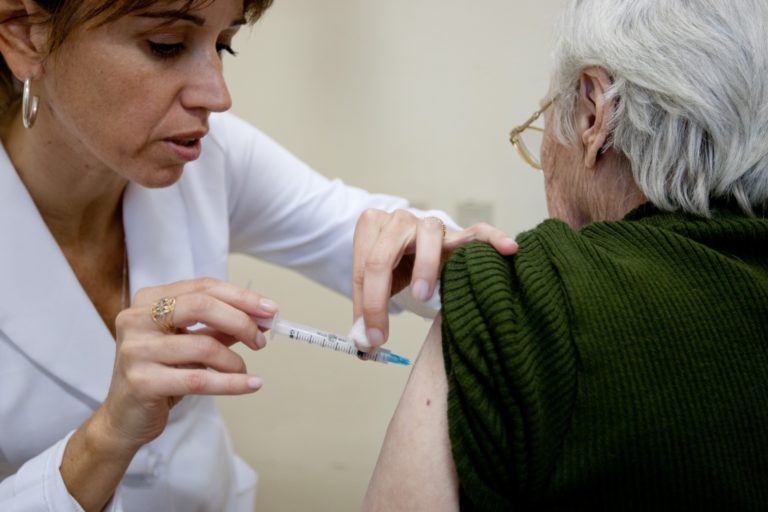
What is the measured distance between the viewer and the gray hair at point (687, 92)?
812 mm

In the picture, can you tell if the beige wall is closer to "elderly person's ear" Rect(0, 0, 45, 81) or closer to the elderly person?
"elderly person's ear" Rect(0, 0, 45, 81)

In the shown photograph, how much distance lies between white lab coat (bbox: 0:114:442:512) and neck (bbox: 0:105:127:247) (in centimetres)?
4

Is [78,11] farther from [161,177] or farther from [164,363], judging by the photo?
[164,363]

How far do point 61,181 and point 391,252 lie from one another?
0.60 metres

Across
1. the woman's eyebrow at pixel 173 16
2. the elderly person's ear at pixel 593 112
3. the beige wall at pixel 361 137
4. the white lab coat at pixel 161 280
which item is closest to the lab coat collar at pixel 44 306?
the white lab coat at pixel 161 280

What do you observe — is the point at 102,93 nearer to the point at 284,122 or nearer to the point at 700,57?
the point at 700,57

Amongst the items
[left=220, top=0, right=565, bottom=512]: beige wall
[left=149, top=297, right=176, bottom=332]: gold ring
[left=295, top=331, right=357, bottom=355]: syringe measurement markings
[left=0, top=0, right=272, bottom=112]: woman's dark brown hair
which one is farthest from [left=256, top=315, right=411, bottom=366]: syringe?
[left=220, top=0, right=565, bottom=512]: beige wall

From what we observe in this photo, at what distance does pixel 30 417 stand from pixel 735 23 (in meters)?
1.09

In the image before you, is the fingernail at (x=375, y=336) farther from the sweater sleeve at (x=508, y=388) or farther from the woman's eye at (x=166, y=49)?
the woman's eye at (x=166, y=49)

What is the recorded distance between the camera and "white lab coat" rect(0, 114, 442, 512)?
1080 millimetres

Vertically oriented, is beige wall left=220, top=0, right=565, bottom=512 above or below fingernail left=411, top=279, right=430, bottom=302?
above

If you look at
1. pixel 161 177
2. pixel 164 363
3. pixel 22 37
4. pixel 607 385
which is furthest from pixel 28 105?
pixel 607 385

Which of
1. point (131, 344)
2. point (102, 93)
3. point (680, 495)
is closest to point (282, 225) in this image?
point (102, 93)

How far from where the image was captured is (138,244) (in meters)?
1.24
